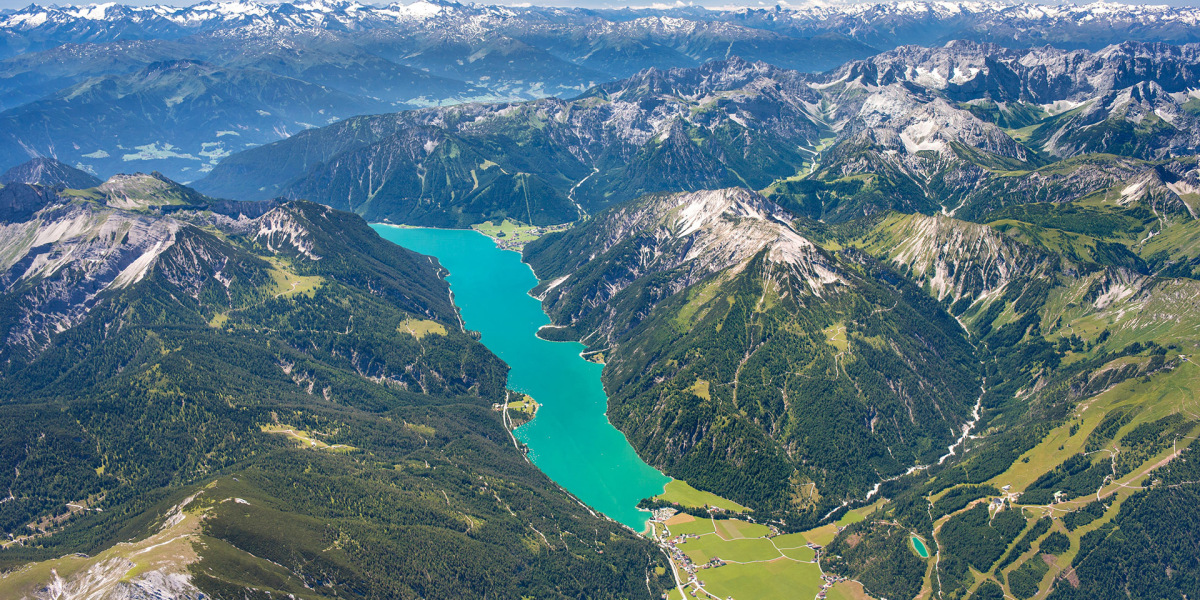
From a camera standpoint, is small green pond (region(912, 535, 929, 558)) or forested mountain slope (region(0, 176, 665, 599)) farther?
small green pond (region(912, 535, 929, 558))

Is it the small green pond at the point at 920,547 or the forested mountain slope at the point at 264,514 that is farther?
the small green pond at the point at 920,547

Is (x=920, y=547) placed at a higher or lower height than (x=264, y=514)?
lower

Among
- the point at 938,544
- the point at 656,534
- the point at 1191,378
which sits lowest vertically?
the point at 656,534

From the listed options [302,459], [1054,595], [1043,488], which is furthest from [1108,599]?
[302,459]

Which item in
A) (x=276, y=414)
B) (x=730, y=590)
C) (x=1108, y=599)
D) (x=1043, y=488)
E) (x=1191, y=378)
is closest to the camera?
(x=1108, y=599)

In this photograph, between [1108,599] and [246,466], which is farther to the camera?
[246,466]

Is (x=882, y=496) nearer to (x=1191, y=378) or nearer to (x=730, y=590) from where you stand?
(x=730, y=590)

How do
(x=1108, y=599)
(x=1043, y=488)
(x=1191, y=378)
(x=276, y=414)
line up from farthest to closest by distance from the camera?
1. (x=276, y=414)
2. (x=1191, y=378)
3. (x=1043, y=488)
4. (x=1108, y=599)

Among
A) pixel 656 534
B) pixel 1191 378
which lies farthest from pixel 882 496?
pixel 1191 378

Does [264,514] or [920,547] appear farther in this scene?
[920,547]

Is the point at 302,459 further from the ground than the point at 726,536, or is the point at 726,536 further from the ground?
the point at 302,459
